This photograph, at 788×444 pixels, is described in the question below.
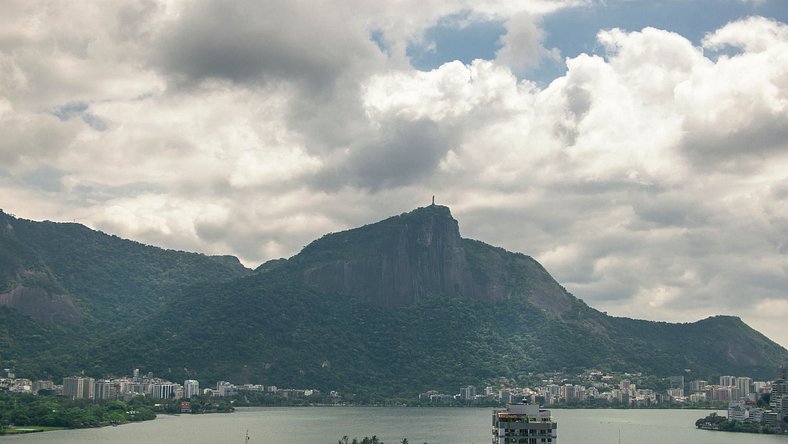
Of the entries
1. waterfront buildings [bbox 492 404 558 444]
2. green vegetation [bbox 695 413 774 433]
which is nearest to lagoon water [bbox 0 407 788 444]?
green vegetation [bbox 695 413 774 433]

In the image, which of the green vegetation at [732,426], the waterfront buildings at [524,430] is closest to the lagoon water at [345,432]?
the green vegetation at [732,426]

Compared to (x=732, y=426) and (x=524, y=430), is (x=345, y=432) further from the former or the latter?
(x=524, y=430)

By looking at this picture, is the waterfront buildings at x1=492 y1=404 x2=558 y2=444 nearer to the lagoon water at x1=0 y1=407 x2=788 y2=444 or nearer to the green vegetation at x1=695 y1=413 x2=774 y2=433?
the lagoon water at x1=0 y1=407 x2=788 y2=444

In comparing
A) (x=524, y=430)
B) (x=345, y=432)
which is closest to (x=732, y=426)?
(x=345, y=432)

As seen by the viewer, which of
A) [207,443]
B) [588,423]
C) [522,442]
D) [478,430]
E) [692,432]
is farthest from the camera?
[588,423]

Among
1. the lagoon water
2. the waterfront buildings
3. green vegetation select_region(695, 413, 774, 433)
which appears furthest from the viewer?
green vegetation select_region(695, 413, 774, 433)

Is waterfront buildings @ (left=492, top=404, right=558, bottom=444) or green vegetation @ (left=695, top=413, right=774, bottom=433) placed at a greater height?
waterfront buildings @ (left=492, top=404, right=558, bottom=444)

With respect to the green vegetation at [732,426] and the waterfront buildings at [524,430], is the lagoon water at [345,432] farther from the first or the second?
the waterfront buildings at [524,430]

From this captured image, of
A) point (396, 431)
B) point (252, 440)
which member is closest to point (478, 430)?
point (396, 431)

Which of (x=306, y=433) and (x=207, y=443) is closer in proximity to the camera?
(x=207, y=443)

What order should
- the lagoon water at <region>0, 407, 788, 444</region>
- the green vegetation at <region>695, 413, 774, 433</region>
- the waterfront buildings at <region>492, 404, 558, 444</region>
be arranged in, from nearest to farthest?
the waterfront buildings at <region>492, 404, 558, 444</region>, the lagoon water at <region>0, 407, 788, 444</region>, the green vegetation at <region>695, 413, 774, 433</region>

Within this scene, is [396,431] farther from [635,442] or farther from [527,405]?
[527,405]
